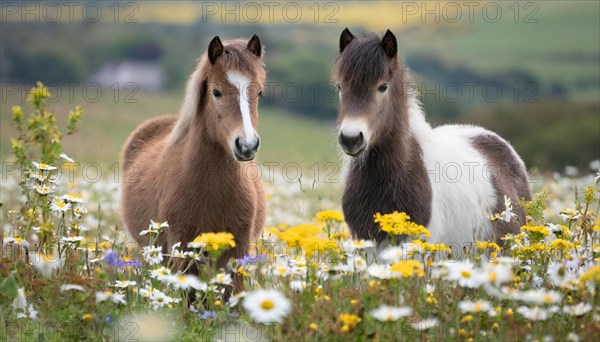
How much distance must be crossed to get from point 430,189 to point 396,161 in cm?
38

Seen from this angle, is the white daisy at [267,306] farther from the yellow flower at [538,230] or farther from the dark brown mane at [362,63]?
the dark brown mane at [362,63]

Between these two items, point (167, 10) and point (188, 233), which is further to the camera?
point (167, 10)

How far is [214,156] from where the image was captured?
6504 mm

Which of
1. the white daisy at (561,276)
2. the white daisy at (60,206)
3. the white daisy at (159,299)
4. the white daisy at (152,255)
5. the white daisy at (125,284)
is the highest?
the white daisy at (60,206)

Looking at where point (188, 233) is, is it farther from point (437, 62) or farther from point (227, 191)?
point (437, 62)

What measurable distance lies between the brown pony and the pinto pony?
2.68ft

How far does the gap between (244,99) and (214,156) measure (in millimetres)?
697

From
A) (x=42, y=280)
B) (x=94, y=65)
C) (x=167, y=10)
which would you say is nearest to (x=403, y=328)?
(x=42, y=280)

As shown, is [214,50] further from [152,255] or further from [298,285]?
[298,285]

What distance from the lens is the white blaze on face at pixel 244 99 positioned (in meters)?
5.79

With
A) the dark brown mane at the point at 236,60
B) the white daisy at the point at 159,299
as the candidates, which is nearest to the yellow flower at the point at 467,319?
the white daisy at the point at 159,299

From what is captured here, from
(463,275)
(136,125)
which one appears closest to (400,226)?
(463,275)

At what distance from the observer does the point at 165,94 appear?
6272cm

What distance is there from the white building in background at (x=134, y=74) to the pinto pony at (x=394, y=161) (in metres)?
60.6
